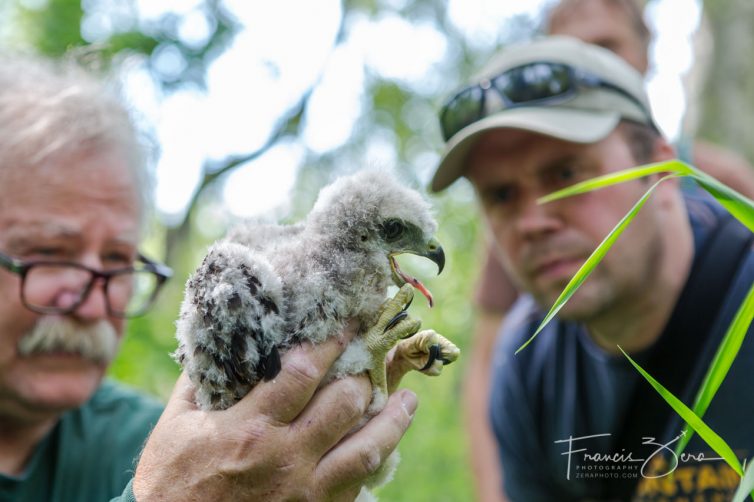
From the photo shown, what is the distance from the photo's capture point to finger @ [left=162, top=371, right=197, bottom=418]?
186 cm

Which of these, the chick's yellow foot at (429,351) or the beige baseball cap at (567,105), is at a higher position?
the beige baseball cap at (567,105)

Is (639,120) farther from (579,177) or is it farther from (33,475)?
(33,475)

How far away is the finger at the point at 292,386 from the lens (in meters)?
1.72

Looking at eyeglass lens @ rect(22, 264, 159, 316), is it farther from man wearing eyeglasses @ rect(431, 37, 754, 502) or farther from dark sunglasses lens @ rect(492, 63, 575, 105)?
dark sunglasses lens @ rect(492, 63, 575, 105)

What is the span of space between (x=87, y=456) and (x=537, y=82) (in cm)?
283

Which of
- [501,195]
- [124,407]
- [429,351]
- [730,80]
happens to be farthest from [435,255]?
[730,80]

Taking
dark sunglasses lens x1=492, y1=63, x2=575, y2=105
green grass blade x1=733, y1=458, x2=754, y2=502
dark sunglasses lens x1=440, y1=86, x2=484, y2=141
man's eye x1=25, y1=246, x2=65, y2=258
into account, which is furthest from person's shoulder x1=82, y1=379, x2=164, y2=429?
green grass blade x1=733, y1=458, x2=754, y2=502

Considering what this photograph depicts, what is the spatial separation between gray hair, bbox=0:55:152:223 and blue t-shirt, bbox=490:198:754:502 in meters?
2.33

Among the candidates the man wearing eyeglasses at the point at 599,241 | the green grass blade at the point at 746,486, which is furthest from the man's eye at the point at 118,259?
the green grass blade at the point at 746,486

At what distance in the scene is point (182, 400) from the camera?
1.89 metres

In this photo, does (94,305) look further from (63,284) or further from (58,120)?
(58,120)

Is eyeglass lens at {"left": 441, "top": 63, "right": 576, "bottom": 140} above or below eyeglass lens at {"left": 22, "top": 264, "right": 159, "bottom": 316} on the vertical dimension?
above

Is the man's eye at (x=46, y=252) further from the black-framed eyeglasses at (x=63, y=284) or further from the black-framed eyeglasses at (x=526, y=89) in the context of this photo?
the black-framed eyeglasses at (x=526, y=89)

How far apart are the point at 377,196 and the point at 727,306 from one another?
1.88 metres
